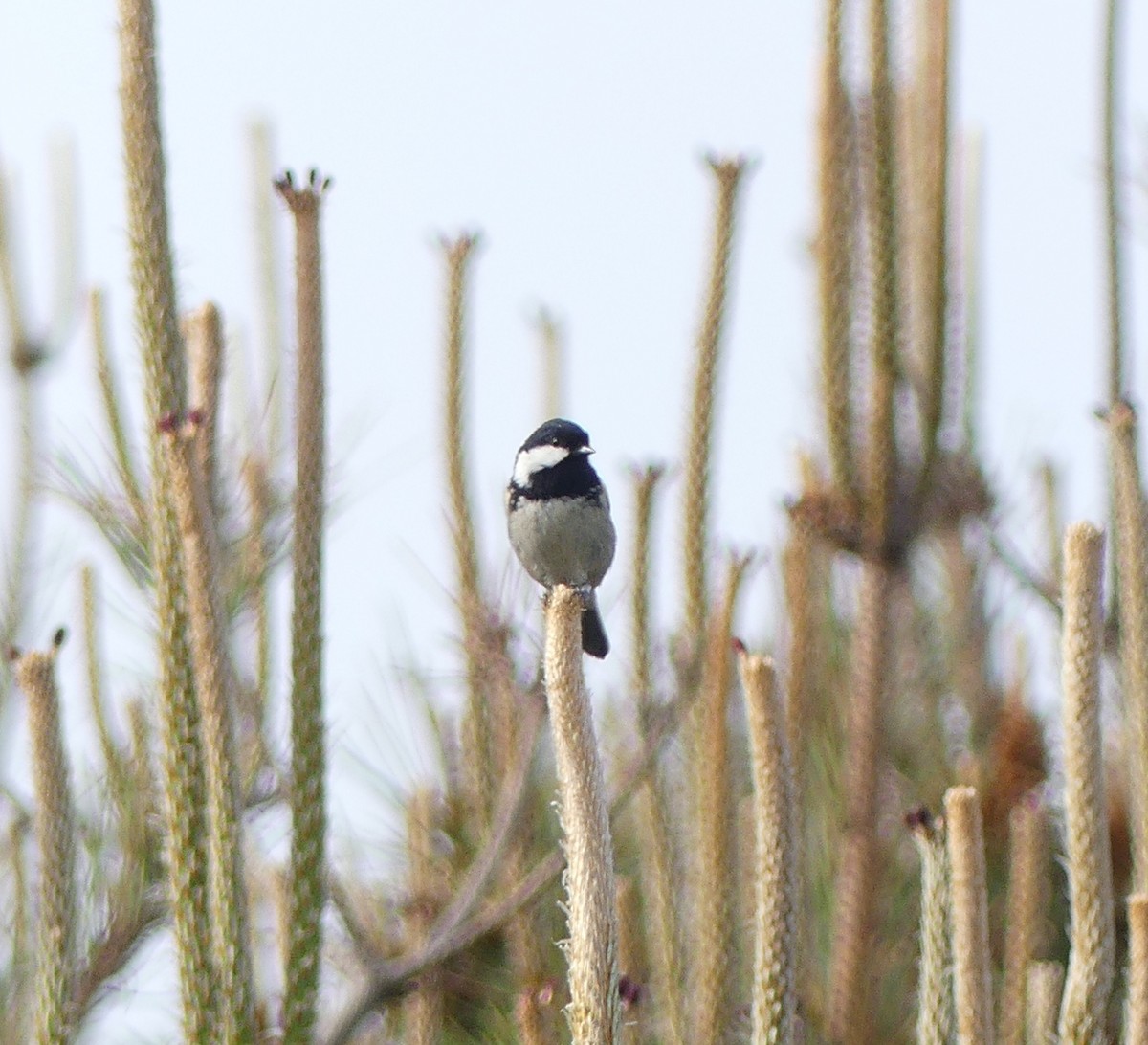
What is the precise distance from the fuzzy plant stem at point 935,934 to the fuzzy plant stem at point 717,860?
59 cm

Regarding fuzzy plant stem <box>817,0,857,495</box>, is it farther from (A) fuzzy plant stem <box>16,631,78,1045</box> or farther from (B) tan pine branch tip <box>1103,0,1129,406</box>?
(A) fuzzy plant stem <box>16,631,78,1045</box>

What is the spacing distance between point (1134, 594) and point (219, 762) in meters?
1.74

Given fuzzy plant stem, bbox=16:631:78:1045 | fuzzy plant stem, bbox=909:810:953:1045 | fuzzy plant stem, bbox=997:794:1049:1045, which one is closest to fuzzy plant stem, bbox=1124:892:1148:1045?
fuzzy plant stem, bbox=909:810:953:1045

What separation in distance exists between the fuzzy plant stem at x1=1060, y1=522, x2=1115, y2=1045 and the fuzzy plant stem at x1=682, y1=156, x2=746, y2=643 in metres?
1.12

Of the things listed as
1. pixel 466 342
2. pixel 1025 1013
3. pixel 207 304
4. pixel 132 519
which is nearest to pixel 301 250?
pixel 207 304

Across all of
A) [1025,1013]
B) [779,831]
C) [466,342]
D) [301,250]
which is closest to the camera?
[779,831]

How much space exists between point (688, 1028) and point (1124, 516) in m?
1.29

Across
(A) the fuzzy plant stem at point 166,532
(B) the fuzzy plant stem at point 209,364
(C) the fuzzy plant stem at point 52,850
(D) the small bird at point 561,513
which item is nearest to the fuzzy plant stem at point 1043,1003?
(A) the fuzzy plant stem at point 166,532

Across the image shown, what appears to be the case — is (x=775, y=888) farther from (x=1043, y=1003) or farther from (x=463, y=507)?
(x=463, y=507)

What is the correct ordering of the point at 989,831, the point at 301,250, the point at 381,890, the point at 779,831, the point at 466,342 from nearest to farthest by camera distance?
the point at 779,831, the point at 301,250, the point at 466,342, the point at 381,890, the point at 989,831

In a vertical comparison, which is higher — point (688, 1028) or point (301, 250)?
point (301, 250)

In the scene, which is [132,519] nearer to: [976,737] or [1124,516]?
[1124,516]

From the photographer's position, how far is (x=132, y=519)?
154 inches

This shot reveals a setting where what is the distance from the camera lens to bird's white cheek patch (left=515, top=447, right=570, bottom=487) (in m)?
4.85
